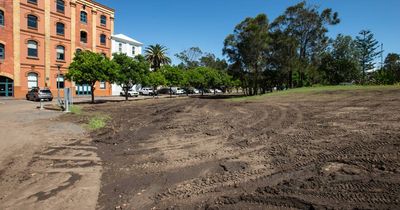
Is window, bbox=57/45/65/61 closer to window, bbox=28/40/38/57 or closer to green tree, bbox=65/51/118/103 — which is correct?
window, bbox=28/40/38/57

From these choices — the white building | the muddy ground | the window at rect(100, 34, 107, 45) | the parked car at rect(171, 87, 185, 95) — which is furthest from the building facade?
the muddy ground

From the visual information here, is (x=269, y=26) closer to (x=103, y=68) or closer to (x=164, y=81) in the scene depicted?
(x=164, y=81)

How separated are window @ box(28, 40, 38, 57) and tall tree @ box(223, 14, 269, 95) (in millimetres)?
28914

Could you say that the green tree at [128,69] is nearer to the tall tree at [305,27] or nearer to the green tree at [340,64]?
the tall tree at [305,27]

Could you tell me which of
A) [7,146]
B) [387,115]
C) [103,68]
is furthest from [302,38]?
[7,146]

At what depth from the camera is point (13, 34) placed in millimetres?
38969

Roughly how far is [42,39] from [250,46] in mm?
31240

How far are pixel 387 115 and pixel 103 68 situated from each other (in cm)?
2729

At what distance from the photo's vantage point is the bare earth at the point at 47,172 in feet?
18.2

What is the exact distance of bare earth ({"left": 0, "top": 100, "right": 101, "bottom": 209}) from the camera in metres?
5.55

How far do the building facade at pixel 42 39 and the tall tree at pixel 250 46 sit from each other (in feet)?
78.5

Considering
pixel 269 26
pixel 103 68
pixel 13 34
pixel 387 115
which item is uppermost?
pixel 269 26

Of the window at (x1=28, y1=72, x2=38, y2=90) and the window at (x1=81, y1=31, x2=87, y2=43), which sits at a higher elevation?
the window at (x1=81, y1=31, x2=87, y2=43)

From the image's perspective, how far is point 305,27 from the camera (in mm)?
51875
